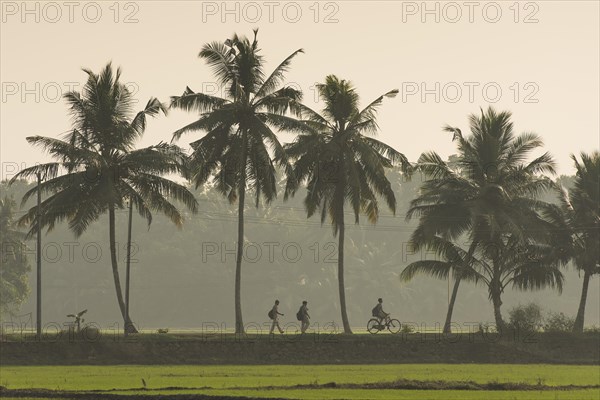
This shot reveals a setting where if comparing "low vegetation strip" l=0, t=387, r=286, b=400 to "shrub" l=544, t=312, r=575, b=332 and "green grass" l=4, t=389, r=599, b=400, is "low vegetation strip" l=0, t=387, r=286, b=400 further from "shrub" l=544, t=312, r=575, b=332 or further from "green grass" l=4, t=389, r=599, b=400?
"shrub" l=544, t=312, r=575, b=332

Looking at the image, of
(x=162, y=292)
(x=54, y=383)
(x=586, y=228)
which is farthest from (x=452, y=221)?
(x=162, y=292)

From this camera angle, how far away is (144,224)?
129875 millimetres

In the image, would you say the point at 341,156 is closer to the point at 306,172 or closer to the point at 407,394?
the point at 306,172

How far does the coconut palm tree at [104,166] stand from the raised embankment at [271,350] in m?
3.45

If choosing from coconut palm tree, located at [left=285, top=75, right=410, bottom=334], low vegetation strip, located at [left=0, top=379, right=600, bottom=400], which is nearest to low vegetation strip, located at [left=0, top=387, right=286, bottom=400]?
low vegetation strip, located at [left=0, top=379, right=600, bottom=400]

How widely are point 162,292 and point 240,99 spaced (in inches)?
2833

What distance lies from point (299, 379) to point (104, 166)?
1875 centimetres

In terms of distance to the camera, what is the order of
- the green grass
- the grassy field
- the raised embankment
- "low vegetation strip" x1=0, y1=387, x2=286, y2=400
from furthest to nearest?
1. the raised embankment
2. the grassy field
3. the green grass
4. "low vegetation strip" x1=0, y1=387, x2=286, y2=400

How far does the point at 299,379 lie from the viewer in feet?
135

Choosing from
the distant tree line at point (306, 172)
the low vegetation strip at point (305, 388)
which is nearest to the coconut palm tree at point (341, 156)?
the distant tree line at point (306, 172)

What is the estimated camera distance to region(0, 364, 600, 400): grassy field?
3541 cm

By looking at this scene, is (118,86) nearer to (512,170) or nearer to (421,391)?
(512,170)

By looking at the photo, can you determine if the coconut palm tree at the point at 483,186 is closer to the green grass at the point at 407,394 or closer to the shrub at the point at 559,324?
the shrub at the point at 559,324

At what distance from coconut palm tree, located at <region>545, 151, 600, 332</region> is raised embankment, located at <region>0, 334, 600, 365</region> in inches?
310
